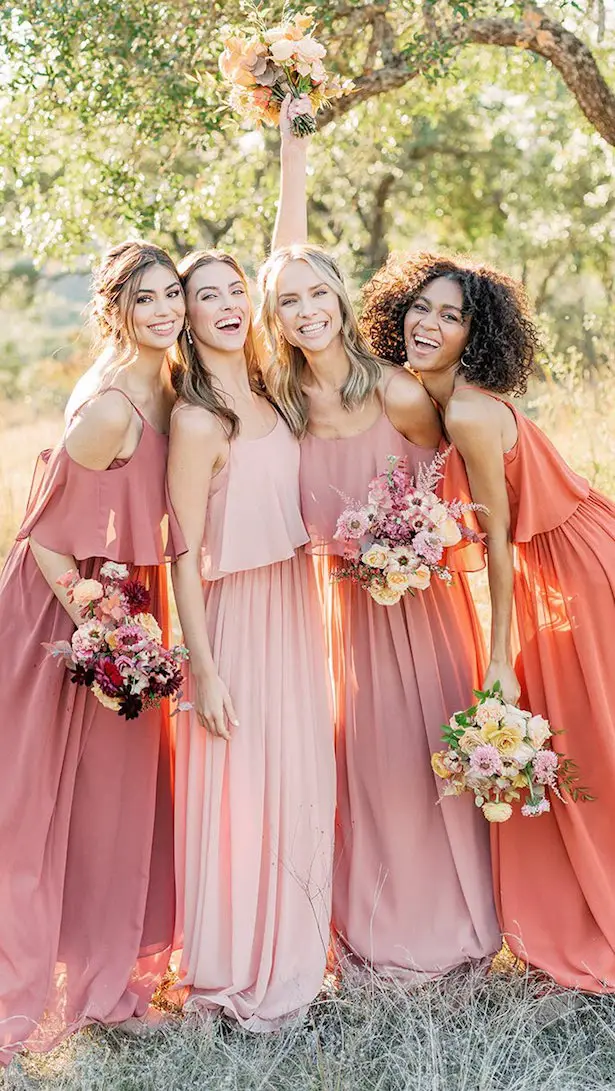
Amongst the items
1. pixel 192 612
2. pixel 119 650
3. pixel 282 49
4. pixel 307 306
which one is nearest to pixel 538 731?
pixel 192 612

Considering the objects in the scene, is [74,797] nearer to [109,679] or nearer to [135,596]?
[109,679]

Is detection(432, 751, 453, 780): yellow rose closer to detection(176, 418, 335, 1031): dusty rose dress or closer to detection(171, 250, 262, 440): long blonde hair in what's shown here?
detection(176, 418, 335, 1031): dusty rose dress

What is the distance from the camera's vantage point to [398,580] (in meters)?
3.36

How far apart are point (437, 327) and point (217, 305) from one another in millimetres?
701

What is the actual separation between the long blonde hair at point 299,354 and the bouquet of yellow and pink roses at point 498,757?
107 cm

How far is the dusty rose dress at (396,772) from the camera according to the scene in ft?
12.0

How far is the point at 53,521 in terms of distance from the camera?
3.45 m

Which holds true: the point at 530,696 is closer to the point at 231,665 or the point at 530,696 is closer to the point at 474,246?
the point at 231,665

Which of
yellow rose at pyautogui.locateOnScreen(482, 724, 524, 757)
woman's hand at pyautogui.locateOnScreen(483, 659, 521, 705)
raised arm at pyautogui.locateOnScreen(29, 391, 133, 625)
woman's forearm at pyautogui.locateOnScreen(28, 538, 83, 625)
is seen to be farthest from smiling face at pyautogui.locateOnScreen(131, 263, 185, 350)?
yellow rose at pyautogui.locateOnScreen(482, 724, 524, 757)

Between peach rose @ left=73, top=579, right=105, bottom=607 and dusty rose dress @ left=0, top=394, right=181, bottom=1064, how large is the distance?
13 centimetres

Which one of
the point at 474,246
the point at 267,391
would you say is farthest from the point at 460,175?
the point at 267,391

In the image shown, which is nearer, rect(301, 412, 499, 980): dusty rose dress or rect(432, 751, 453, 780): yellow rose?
rect(432, 751, 453, 780): yellow rose

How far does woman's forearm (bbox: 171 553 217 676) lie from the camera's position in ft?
11.5

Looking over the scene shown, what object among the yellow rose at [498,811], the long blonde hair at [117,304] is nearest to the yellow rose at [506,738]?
the yellow rose at [498,811]
